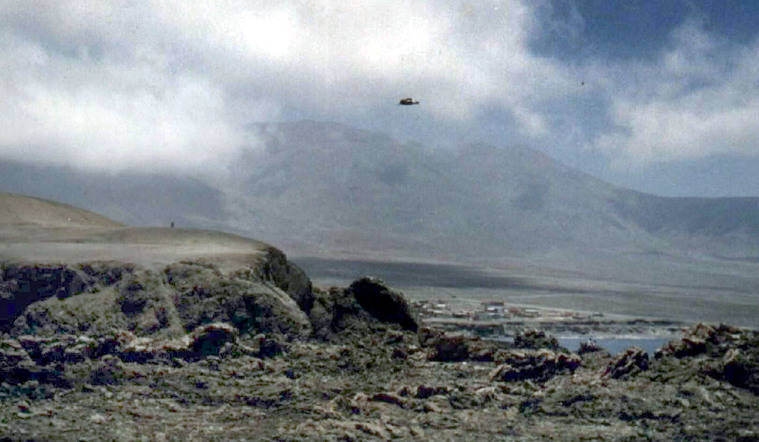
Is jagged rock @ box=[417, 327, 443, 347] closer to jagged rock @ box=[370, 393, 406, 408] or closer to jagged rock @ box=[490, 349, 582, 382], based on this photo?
jagged rock @ box=[490, 349, 582, 382]

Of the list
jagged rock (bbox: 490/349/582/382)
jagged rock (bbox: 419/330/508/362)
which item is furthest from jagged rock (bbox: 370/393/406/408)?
jagged rock (bbox: 419/330/508/362)

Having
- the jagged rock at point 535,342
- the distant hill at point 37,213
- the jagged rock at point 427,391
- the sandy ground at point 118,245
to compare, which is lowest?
the jagged rock at point 427,391

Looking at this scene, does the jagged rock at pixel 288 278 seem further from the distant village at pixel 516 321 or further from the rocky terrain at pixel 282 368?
the distant village at pixel 516 321

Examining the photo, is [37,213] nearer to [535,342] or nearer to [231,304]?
[231,304]

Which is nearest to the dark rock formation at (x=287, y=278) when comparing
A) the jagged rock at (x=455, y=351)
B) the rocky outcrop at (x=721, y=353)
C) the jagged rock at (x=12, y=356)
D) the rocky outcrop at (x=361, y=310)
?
the rocky outcrop at (x=361, y=310)

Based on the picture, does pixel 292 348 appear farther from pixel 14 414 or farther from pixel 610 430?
pixel 610 430

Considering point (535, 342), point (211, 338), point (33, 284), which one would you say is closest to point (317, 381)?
point (211, 338)

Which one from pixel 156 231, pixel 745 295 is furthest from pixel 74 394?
pixel 745 295
